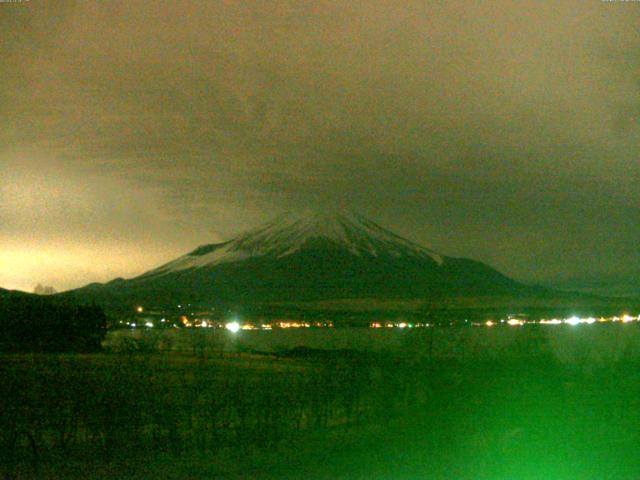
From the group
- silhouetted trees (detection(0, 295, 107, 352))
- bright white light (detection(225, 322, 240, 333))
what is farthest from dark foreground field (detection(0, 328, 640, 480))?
bright white light (detection(225, 322, 240, 333))

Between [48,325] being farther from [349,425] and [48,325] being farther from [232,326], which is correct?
[232,326]

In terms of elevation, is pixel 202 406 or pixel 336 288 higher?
pixel 336 288

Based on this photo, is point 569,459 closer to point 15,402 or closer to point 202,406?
point 202,406

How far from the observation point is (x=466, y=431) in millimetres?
13219

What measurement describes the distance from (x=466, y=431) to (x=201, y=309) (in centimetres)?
5304

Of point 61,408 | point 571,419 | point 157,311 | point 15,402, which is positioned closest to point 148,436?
point 61,408

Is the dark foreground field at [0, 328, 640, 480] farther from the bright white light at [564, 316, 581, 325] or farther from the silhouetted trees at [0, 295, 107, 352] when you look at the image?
the bright white light at [564, 316, 581, 325]

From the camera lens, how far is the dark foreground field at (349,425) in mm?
10250

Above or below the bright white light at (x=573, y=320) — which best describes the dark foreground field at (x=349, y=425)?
below

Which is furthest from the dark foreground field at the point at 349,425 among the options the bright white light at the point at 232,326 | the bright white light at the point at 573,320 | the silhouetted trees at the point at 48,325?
the bright white light at the point at 232,326

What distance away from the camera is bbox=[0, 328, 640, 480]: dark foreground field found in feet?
33.6

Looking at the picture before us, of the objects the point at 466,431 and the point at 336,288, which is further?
the point at 336,288

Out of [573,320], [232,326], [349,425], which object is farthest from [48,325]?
[573,320]

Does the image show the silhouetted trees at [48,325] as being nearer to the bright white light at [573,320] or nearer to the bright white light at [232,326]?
the bright white light at [232,326]
